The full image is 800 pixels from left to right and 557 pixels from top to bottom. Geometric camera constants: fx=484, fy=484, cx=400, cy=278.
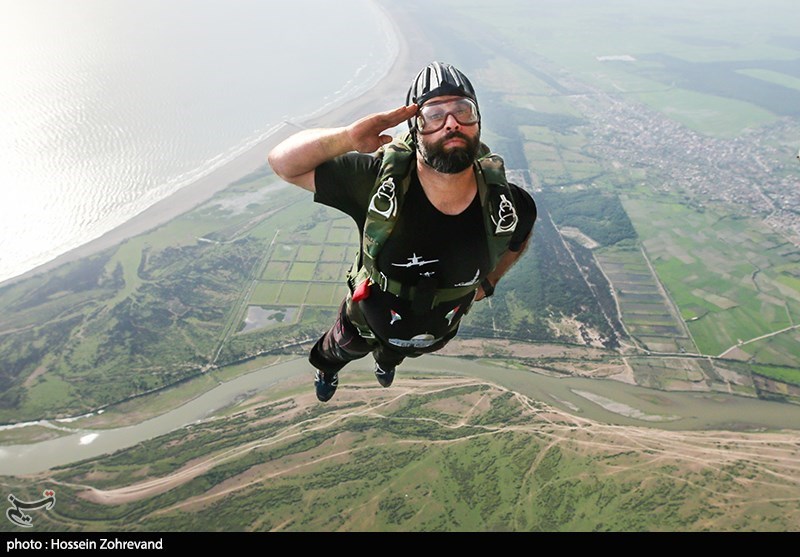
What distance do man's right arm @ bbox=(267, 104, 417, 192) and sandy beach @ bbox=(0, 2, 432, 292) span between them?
24.4m

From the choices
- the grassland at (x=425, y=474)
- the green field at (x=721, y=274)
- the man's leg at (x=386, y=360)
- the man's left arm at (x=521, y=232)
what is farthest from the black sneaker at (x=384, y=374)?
→ the green field at (x=721, y=274)

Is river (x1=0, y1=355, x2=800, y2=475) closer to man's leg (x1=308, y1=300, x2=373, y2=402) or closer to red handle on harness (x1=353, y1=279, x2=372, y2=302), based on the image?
man's leg (x1=308, y1=300, x2=373, y2=402)

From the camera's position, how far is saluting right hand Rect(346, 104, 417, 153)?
182 centimetres

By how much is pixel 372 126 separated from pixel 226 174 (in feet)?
85.9

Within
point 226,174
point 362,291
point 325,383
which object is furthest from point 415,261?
point 226,174

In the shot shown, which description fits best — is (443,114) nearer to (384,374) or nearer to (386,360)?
(386,360)

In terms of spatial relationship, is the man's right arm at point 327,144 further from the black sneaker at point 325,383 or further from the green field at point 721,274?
the green field at point 721,274

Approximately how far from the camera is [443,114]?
185 cm

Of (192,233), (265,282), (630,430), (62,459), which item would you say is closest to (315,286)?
(265,282)

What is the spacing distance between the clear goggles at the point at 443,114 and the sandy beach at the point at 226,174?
24788 millimetres

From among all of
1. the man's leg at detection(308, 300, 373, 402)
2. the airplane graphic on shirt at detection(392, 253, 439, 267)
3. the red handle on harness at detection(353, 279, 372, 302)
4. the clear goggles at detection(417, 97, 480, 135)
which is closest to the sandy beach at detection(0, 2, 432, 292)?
the man's leg at detection(308, 300, 373, 402)

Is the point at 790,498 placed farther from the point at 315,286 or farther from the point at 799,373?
the point at 315,286

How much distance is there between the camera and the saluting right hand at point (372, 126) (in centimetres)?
182

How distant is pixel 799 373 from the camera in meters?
19.9
